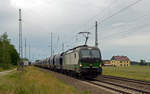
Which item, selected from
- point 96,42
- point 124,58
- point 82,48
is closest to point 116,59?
point 124,58

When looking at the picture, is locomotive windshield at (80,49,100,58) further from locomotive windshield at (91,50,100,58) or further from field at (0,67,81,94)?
field at (0,67,81,94)

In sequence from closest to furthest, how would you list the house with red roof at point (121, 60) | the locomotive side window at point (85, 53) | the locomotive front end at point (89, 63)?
the locomotive front end at point (89, 63) < the locomotive side window at point (85, 53) < the house with red roof at point (121, 60)

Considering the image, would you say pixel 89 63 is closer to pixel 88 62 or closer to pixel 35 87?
pixel 88 62

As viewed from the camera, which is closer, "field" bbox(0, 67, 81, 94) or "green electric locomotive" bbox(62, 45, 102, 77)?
"field" bbox(0, 67, 81, 94)

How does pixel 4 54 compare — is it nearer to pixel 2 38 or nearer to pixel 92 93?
pixel 2 38

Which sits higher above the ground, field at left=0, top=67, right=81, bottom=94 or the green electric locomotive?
the green electric locomotive

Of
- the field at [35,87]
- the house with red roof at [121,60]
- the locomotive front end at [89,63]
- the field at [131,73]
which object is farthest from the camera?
the house with red roof at [121,60]

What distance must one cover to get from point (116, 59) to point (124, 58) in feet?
35.3

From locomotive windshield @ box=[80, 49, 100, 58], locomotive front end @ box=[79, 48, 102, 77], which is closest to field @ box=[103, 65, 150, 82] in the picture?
locomotive front end @ box=[79, 48, 102, 77]

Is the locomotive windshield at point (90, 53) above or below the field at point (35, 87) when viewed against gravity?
above

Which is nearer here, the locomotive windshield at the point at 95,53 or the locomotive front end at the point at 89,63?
the locomotive front end at the point at 89,63

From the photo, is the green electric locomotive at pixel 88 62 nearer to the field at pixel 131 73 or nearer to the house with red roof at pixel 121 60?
the field at pixel 131 73

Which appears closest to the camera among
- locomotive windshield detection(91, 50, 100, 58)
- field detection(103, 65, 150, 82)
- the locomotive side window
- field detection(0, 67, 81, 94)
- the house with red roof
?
field detection(0, 67, 81, 94)

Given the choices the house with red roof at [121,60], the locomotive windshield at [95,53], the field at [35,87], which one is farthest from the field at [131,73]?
the house with red roof at [121,60]
